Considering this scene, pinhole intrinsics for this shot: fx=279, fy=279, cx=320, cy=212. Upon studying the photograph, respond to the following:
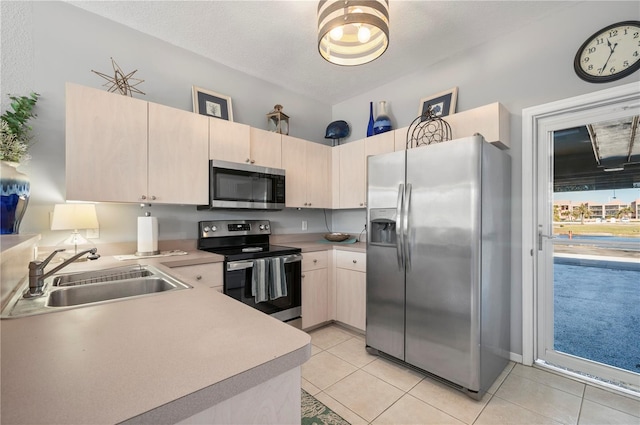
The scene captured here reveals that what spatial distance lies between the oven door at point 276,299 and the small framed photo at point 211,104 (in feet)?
4.98

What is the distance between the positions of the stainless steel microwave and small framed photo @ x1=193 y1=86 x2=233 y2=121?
62cm

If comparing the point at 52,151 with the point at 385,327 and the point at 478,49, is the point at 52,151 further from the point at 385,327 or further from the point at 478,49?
the point at 478,49

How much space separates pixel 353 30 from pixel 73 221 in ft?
7.40

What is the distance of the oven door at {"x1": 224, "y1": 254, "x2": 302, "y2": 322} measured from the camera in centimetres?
226

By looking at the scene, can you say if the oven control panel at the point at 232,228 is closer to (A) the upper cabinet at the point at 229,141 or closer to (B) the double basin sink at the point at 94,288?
(A) the upper cabinet at the point at 229,141

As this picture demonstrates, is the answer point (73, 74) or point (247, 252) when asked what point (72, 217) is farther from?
point (247, 252)

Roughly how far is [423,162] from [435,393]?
1639 millimetres

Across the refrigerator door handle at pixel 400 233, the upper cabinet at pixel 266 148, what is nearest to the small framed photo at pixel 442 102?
the refrigerator door handle at pixel 400 233

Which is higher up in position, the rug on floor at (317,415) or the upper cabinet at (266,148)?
the upper cabinet at (266,148)

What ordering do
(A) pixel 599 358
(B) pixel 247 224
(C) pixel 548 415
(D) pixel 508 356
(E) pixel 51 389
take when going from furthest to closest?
(B) pixel 247 224, (D) pixel 508 356, (A) pixel 599 358, (C) pixel 548 415, (E) pixel 51 389

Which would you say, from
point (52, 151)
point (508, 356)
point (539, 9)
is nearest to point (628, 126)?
point (539, 9)

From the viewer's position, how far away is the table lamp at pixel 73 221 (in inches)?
73.2

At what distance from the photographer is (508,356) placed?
232cm

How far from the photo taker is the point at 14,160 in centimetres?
160
